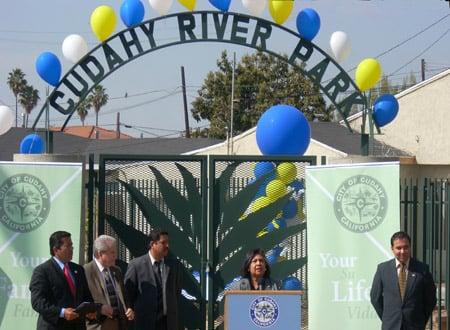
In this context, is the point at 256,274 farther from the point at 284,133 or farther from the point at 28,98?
the point at 28,98

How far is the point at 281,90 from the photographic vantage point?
170ft

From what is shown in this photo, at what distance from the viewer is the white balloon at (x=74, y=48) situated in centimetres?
1476

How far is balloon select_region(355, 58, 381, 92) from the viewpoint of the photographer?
47.1 feet

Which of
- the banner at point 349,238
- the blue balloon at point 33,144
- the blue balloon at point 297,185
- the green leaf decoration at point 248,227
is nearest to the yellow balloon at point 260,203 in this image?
the green leaf decoration at point 248,227

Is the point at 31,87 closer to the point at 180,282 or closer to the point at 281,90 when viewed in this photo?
the point at 281,90

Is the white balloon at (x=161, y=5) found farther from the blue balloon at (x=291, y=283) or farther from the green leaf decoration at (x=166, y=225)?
the blue balloon at (x=291, y=283)

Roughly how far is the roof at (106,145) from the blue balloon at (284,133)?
23.6 m

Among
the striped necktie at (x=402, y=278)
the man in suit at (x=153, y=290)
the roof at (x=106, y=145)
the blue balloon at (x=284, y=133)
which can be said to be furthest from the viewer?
the roof at (x=106, y=145)

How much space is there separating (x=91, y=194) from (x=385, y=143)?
20525mm

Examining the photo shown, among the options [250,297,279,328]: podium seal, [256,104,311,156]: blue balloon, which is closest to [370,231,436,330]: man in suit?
A: [250,297,279,328]: podium seal

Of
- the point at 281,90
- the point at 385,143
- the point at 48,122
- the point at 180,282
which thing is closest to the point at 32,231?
the point at 180,282

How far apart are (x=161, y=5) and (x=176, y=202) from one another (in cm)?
476

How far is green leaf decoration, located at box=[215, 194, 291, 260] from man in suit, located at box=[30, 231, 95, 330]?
2670mm

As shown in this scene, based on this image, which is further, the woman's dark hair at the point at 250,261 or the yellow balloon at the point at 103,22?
the yellow balloon at the point at 103,22
